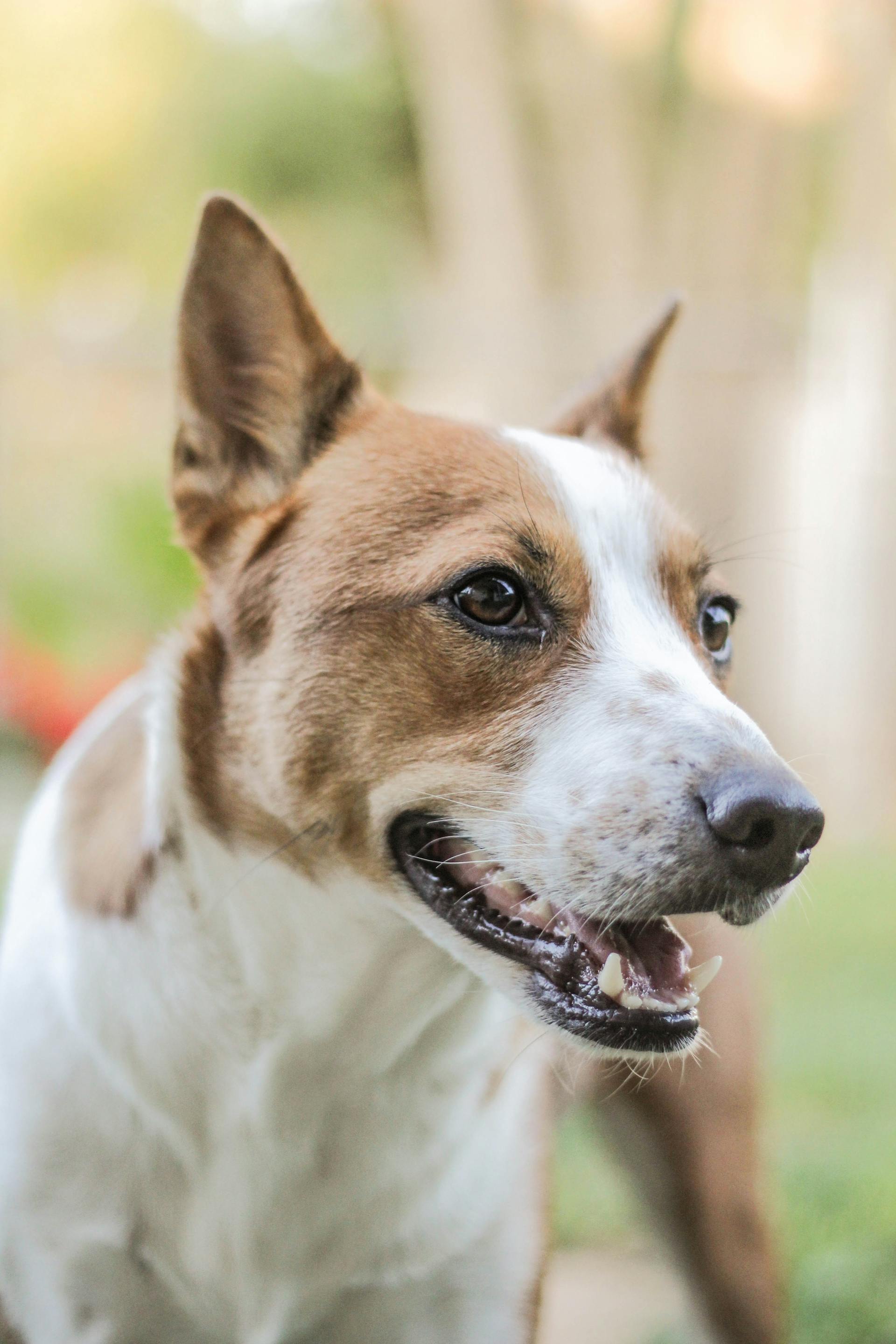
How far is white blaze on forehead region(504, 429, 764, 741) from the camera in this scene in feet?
6.97

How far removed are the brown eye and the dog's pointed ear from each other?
0.80 meters

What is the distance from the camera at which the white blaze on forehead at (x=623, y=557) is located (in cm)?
212

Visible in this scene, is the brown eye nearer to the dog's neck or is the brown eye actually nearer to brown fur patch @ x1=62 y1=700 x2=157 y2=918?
the dog's neck

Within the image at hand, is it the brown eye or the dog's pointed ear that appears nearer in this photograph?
the brown eye

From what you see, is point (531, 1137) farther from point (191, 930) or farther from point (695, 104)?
point (695, 104)

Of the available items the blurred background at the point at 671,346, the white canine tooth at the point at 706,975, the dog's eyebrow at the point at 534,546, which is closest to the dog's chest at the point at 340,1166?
the white canine tooth at the point at 706,975

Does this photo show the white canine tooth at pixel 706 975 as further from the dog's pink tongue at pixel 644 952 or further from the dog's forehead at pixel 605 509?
the dog's forehead at pixel 605 509

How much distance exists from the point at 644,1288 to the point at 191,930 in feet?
6.16

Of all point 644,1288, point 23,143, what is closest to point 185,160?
point 23,143

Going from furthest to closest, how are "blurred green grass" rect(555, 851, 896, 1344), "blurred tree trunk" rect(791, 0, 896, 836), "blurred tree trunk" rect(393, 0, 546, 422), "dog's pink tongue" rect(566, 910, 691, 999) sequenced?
"blurred tree trunk" rect(791, 0, 896, 836), "blurred tree trunk" rect(393, 0, 546, 422), "blurred green grass" rect(555, 851, 896, 1344), "dog's pink tongue" rect(566, 910, 691, 999)

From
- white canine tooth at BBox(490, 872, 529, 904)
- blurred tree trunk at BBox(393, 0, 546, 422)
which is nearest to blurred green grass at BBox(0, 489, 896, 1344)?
white canine tooth at BBox(490, 872, 529, 904)

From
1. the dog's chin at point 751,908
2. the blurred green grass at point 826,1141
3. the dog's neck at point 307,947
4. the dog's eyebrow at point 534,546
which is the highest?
the dog's eyebrow at point 534,546

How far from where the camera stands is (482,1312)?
232 centimetres

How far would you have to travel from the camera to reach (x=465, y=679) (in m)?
2.11
